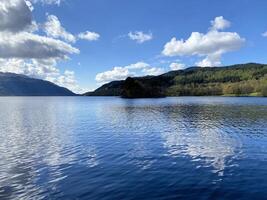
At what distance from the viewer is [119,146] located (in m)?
47.3

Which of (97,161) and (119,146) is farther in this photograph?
(119,146)

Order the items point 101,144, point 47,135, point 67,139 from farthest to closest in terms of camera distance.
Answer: point 47,135 < point 67,139 < point 101,144

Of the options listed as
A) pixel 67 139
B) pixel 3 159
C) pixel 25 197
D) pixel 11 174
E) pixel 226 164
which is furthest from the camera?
pixel 67 139

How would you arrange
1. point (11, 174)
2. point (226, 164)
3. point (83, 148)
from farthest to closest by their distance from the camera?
point (83, 148), point (226, 164), point (11, 174)

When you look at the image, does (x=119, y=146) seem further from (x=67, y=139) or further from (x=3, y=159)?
(x=3, y=159)

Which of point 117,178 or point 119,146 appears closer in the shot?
point 117,178

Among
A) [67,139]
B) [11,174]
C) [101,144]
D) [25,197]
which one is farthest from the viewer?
[67,139]

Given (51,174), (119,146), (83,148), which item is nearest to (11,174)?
(51,174)

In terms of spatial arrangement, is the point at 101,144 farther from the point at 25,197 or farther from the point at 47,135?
the point at 25,197

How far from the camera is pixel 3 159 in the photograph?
127 ft

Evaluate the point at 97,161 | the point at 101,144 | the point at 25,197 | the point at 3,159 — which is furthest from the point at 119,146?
the point at 25,197

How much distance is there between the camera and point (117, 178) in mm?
29453

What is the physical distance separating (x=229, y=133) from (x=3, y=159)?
43.1 meters

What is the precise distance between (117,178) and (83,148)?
1761cm
